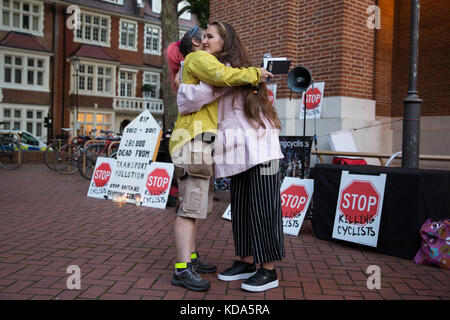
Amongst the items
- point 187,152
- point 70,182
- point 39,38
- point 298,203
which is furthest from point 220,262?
point 39,38

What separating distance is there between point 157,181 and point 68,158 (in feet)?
16.9

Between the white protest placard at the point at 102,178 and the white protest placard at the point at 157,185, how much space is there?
2.98ft

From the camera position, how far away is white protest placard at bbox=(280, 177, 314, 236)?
484 centimetres

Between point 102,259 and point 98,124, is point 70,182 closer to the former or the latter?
point 102,259

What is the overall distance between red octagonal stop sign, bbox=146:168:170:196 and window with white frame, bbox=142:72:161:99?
91.1ft

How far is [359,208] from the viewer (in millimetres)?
4188

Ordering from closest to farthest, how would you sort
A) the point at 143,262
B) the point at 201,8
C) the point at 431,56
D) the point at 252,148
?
the point at 252,148, the point at 143,262, the point at 431,56, the point at 201,8

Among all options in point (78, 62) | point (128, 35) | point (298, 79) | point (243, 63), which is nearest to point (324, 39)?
point (298, 79)

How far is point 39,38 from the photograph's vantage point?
92.5ft

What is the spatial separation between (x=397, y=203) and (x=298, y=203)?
1.33 meters

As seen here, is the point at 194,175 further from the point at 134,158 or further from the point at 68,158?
the point at 68,158

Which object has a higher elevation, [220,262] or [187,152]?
[187,152]

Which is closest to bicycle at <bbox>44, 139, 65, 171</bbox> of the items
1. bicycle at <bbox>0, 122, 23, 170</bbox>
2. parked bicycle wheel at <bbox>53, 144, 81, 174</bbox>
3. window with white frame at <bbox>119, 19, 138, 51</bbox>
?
parked bicycle wheel at <bbox>53, 144, 81, 174</bbox>
